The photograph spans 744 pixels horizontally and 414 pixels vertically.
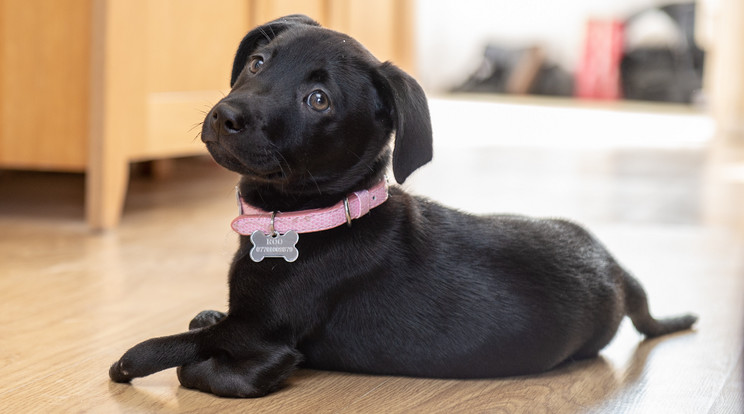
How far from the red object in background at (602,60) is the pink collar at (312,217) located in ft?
26.0

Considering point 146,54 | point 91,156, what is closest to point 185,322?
point 91,156

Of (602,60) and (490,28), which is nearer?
(602,60)

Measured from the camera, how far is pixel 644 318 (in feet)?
6.02

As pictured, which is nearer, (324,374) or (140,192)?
(324,374)

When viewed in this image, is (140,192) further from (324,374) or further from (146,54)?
(324,374)

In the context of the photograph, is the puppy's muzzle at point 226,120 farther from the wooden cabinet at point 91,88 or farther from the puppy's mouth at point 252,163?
the wooden cabinet at point 91,88

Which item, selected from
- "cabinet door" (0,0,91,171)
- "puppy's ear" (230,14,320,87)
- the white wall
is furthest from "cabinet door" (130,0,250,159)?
the white wall

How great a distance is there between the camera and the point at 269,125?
4.54 feet

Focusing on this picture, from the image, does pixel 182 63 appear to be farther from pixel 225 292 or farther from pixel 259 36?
pixel 259 36

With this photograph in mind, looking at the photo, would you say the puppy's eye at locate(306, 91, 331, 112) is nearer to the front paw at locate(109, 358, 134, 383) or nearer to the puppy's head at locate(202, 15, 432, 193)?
the puppy's head at locate(202, 15, 432, 193)

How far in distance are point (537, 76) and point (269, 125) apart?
832 cm

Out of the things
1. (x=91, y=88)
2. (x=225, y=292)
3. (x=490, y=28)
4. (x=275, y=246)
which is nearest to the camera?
(x=275, y=246)

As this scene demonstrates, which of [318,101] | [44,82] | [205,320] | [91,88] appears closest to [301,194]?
[318,101]

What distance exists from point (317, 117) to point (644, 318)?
32.4 inches
